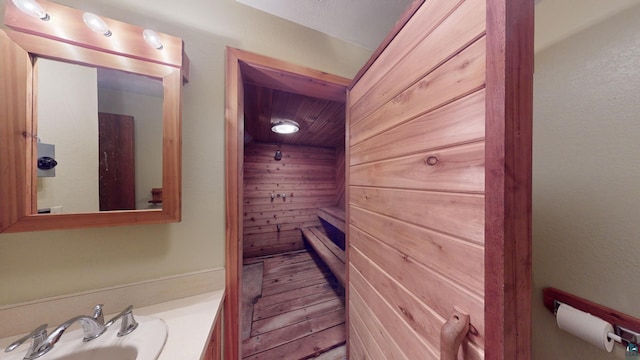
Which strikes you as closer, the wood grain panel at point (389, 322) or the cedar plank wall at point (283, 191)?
the wood grain panel at point (389, 322)

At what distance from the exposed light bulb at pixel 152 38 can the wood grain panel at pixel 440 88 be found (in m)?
0.97

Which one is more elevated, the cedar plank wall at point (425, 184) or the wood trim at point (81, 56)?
the wood trim at point (81, 56)

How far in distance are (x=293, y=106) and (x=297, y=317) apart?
1.98 m

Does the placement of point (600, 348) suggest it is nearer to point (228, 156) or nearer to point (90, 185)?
point (228, 156)

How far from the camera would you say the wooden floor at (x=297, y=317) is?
4.44 ft

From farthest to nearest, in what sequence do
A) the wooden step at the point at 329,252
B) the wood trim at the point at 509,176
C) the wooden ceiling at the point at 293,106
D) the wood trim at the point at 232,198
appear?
the wooden step at the point at 329,252 < the wooden ceiling at the point at 293,106 < the wood trim at the point at 232,198 < the wood trim at the point at 509,176

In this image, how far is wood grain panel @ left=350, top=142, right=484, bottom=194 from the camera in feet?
1.31

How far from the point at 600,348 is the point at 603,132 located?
0.80 meters

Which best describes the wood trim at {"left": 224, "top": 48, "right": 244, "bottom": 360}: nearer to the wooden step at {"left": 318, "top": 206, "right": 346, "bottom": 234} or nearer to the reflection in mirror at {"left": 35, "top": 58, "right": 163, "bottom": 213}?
the reflection in mirror at {"left": 35, "top": 58, "right": 163, "bottom": 213}

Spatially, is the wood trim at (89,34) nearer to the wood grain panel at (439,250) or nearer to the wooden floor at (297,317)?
the wood grain panel at (439,250)

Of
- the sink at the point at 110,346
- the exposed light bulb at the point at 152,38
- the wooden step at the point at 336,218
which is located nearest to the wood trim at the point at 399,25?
the exposed light bulb at the point at 152,38

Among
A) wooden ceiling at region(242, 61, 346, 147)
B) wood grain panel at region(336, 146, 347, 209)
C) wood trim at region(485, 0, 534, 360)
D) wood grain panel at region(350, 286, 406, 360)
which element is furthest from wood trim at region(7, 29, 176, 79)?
wood grain panel at region(336, 146, 347, 209)

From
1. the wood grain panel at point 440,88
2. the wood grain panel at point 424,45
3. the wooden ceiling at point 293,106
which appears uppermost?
the wooden ceiling at point 293,106

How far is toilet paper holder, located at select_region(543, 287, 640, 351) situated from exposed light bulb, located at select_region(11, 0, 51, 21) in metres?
2.23
